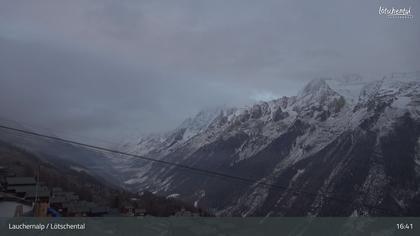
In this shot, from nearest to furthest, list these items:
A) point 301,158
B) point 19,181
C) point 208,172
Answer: point 19,181 → point 208,172 → point 301,158

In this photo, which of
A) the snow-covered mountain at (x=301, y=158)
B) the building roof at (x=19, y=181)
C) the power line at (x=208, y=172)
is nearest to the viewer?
the building roof at (x=19, y=181)

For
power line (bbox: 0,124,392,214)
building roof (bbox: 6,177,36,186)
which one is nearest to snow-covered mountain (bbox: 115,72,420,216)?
power line (bbox: 0,124,392,214)

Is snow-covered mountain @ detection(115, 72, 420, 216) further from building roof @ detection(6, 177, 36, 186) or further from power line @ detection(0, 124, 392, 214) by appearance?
building roof @ detection(6, 177, 36, 186)

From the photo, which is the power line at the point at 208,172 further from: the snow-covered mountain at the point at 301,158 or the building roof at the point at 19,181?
the building roof at the point at 19,181

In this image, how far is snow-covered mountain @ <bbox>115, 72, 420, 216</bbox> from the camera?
9680mm

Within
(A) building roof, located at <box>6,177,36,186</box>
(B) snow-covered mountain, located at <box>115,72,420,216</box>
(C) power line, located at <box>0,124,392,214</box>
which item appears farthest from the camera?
(B) snow-covered mountain, located at <box>115,72,420,216</box>

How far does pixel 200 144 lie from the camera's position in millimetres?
10500

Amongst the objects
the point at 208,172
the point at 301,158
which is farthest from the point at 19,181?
the point at 301,158

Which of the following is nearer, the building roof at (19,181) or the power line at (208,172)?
the building roof at (19,181)

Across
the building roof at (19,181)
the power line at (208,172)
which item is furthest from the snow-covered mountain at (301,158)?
the building roof at (19,181)

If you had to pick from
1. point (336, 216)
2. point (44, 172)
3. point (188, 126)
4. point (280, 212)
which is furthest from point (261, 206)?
point (44, 172)

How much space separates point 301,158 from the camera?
11664mm

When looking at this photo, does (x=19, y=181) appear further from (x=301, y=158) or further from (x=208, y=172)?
(x=301, y=158)

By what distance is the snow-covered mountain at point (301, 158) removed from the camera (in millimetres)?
9680
